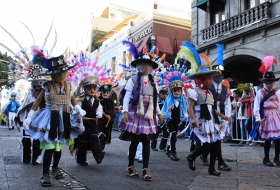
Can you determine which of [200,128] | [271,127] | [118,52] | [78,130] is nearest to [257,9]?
[271,127]

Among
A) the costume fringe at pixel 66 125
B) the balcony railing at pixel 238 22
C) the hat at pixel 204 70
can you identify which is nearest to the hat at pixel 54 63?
the costume fringe at pixel 66 125

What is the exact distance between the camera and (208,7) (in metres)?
16.4

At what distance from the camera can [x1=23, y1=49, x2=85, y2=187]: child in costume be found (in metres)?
4.26

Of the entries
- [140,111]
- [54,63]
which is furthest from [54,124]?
[140,111]

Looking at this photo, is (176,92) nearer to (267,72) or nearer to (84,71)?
(267,72)

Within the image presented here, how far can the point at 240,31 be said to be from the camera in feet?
45.1

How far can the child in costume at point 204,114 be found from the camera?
4984mm

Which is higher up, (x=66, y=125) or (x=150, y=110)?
(x=150, y=110)

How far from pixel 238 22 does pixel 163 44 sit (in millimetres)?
8113

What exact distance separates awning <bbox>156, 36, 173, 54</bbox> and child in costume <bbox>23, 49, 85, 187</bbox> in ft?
56.7

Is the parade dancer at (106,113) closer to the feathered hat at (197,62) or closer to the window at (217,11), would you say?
the feathered hat at (197,62)

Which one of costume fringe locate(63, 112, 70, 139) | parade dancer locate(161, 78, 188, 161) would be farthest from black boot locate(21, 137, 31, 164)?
parade dancer locate(161, 78, 188, 161)

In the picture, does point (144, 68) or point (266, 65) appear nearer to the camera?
point (144, 68)

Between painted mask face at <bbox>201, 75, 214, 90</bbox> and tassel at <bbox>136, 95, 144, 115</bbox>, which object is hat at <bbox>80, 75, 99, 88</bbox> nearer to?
tassel at <bbox>136, 95, 144, 115</bbox>
